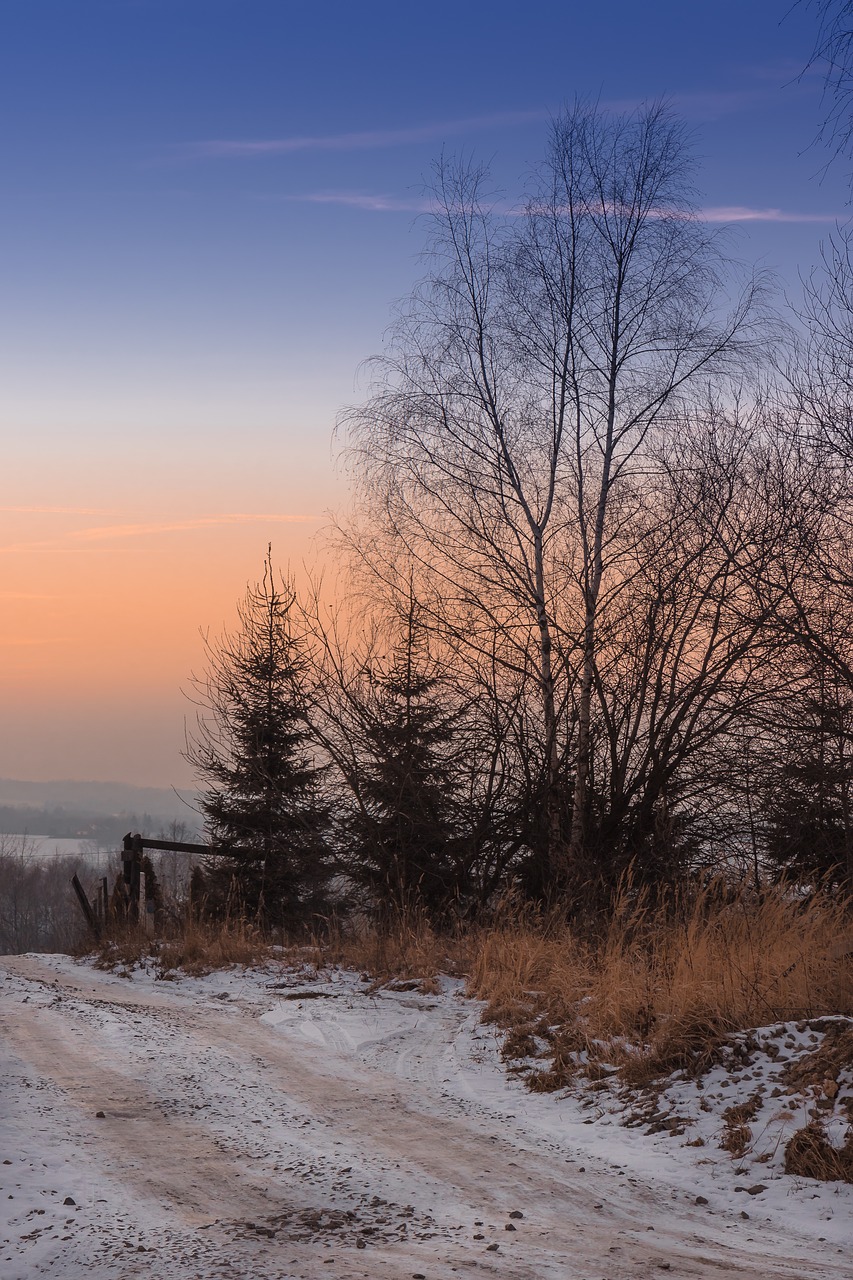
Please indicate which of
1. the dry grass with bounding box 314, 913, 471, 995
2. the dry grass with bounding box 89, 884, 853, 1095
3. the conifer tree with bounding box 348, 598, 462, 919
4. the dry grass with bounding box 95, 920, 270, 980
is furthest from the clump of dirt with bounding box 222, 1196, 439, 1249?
the conifer tree with bounding box 348, 598, 462, 919

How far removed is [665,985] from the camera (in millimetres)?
7203

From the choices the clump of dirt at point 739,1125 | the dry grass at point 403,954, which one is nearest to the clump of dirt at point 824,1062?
the clump of dirt at point 739,1125

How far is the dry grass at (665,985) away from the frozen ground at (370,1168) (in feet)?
1.12

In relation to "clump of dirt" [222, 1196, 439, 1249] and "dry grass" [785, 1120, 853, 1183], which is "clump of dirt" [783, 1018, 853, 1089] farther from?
"clump of dirt" [222, 1196, 439, 1249]

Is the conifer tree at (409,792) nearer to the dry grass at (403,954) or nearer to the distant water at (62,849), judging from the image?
the dry grass at (403,954)

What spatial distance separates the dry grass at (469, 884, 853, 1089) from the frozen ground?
0.34m

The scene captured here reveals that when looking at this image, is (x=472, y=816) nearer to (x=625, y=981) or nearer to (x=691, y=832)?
(x=691, y=832)

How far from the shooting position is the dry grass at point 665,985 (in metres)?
6.46

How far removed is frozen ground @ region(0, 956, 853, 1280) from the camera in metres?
4.05

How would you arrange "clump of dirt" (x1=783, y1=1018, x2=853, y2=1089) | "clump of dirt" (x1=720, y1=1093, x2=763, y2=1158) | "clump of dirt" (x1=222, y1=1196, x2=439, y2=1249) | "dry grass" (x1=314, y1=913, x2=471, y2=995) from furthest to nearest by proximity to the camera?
"dry grass" (x1=314, y1=913, x2=471, y2=995) < "clump of dirt" (x1=783, y1=1018, x2=853, y2=1089) < "clump of dirt" (x1=720, y1=1093, x2=763, y2=1158) < "clump of dirt" (x1=222, y1=1196, x2=439, y2=1249)

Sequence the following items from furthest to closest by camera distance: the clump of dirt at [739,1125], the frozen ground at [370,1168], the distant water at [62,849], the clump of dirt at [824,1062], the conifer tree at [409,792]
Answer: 1. the distant water at [62,849]
2. the conifer tree at [409,792]
3. the clump of dirt at [824,1062]
4. the clump of dirt at [739,1125]
5. the frozen ground at [370,1168]

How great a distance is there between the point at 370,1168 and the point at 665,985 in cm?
291

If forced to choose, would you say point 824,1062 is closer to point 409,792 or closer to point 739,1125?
point 739,1125

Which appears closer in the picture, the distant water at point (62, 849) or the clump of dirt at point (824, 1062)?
the clump of dirt at point (824, 1062)
